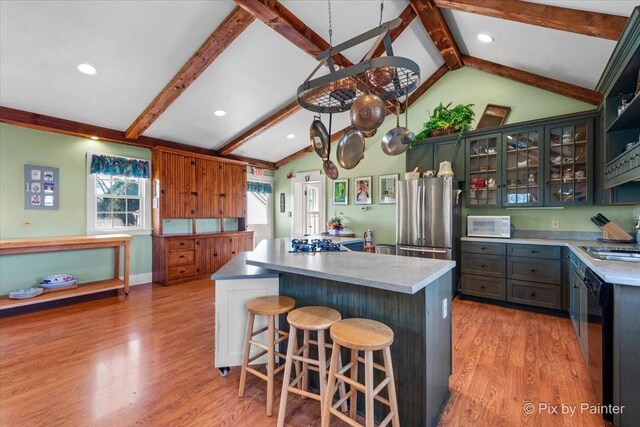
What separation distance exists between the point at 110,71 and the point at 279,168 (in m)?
4.12

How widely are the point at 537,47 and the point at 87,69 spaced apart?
492 cm

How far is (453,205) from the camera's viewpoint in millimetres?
3896

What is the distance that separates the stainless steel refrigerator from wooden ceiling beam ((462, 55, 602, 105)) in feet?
5.20

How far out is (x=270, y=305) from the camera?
1.92 m

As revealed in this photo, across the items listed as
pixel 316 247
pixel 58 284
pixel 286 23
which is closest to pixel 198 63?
pixel 286 23

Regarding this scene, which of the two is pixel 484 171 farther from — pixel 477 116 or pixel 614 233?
pixel 614 233

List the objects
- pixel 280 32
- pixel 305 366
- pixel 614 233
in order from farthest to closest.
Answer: pixel 614 233, pixel 280 32, pixel 305 366

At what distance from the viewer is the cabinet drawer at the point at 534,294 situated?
10.8 feet

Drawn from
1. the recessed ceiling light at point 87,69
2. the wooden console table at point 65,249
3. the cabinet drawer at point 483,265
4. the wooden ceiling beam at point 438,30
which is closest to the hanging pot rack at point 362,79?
the wooden ceiling beam at point 438,30

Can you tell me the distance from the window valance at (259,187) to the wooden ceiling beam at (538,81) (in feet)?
15.2

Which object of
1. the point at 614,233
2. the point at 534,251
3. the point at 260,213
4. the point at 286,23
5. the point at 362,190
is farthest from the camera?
the point at 260,213

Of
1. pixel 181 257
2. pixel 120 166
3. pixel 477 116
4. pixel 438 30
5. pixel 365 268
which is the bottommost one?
pixel 181 257

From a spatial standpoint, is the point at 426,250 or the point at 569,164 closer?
the point at 569,164

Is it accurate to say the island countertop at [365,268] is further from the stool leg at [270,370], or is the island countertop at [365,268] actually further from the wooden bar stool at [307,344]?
the stool leg at [270,370]
